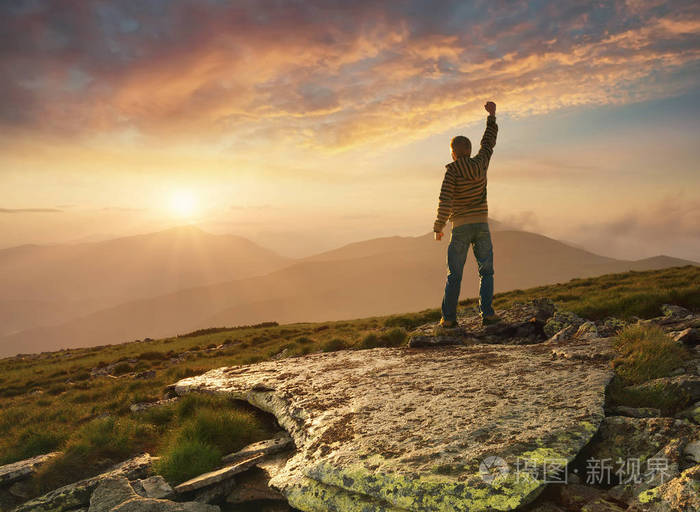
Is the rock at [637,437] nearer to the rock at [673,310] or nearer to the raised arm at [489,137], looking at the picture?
the rock at [673,310]

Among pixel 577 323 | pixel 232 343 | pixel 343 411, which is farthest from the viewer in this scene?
pixel 232 343

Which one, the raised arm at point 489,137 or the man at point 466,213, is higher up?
the raised arm at point 489,137

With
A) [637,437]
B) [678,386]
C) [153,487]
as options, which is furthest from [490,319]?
[153,487]

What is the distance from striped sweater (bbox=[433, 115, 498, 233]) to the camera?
9.20m

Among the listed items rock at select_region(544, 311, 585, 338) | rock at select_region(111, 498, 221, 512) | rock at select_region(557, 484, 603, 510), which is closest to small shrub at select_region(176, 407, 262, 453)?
rock at select_region(111, 498, 221, 512)

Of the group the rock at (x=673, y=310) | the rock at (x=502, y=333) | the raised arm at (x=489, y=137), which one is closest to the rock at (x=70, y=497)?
the rock at (x=502, y=333)

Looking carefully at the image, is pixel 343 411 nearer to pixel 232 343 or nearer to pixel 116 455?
pixel 116 455

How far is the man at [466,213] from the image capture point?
30.4 feet

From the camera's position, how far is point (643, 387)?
455 cm

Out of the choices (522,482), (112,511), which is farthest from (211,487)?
(522,482)

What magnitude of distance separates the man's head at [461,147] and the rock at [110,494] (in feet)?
28.2

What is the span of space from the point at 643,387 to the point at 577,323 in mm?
4053

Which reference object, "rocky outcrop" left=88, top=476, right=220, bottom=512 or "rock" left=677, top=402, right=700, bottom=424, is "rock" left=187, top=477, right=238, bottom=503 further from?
"rock" left=677, top=402, right=700, bottom=424

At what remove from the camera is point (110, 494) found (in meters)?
4.35
